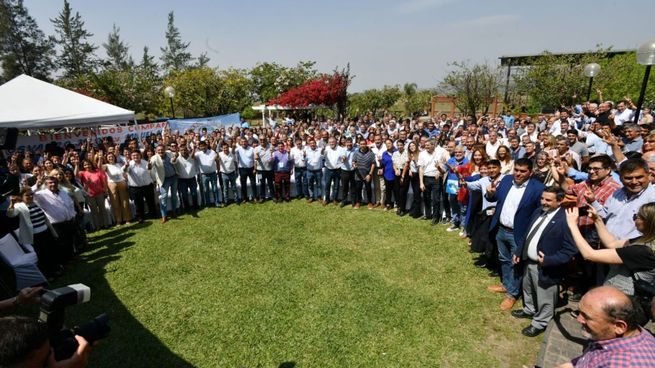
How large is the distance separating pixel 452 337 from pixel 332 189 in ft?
20.4

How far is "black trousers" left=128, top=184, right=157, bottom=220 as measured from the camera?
8.55 meters

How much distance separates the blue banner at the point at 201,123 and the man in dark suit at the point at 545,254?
664 inches

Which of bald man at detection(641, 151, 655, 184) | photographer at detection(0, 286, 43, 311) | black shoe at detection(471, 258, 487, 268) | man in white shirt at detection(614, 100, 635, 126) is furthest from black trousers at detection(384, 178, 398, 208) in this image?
→ photographer at detection(0, 286, 43, 311)

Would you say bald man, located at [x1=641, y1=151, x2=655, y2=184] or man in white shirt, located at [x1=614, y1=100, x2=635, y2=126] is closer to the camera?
bald man, located at [x1=641, y1=151, x2=655, y2=184]

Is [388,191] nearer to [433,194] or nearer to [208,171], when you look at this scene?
[433,194]

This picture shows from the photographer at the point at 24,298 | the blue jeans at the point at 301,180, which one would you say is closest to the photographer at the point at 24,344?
the photographer at the point at 24,298

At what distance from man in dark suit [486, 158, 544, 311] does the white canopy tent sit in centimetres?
1110

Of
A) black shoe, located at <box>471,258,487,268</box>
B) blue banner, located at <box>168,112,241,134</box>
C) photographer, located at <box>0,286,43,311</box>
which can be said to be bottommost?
black shoe, located at <box>471,258,487,268</box>

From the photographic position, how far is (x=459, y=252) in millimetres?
6484

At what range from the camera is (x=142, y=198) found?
872 cm

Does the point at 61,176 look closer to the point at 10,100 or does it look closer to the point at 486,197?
the point at 10,100

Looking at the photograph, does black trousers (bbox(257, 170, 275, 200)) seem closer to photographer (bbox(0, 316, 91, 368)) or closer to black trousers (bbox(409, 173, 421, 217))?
black trousers (bbox(409, 173, 421, 217))

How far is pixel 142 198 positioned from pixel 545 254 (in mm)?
8575

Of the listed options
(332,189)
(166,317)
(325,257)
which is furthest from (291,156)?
(166,317)
